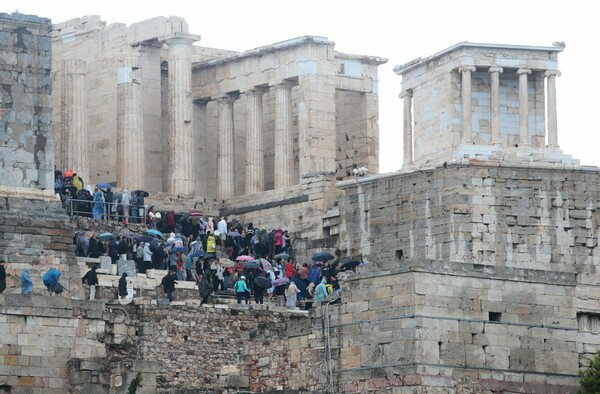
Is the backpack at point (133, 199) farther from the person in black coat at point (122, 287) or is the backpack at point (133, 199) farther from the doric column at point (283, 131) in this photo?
the person in black coat at point (122, 287)

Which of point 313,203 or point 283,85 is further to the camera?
point 283,85

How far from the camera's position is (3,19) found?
7869 centimetres

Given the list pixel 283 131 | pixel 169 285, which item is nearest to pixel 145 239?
pixel 169 285

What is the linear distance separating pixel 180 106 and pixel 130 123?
5.67 feet

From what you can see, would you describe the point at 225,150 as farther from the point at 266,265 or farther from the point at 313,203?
the point at 266,265

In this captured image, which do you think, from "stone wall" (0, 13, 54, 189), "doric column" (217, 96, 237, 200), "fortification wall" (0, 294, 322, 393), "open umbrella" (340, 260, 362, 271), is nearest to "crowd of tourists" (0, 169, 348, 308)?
"open umbrella" (340, 260, 362, 271)

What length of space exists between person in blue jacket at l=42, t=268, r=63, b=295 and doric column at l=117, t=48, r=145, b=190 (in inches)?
845

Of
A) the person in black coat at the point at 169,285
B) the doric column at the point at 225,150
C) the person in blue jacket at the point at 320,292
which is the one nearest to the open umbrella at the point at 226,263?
the person in blue jacket at the point at 320,292

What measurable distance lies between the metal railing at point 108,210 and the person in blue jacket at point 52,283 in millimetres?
8467

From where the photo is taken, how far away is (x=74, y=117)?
94.0 metres

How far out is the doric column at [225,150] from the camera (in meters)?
96.4

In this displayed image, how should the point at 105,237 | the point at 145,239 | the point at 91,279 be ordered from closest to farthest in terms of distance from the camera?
the point at 91,279
the point at 105,237
the point at 145,239

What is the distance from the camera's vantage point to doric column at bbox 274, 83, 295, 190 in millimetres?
95688

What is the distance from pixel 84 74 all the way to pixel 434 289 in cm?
2936
